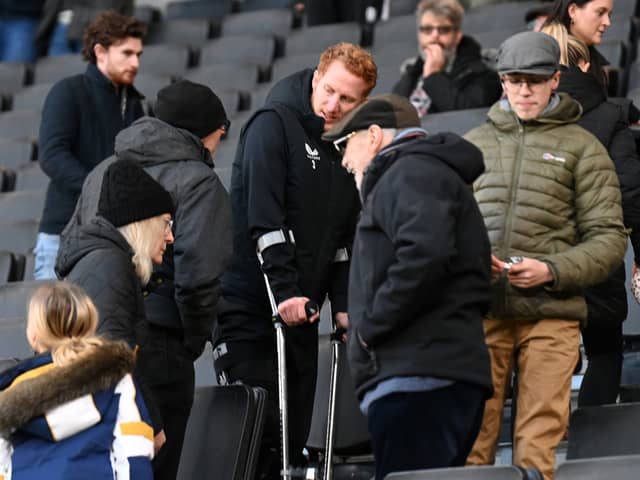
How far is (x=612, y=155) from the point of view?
210 inches

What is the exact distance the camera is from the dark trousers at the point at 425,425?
4180mm

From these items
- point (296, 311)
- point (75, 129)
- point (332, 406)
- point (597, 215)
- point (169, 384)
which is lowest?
point (332, 406)

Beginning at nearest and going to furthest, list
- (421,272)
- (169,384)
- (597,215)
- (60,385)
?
(421,272) < (60,385) < (597,215) < (169,384)

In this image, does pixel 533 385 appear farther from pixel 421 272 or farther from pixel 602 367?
pixel 421 272

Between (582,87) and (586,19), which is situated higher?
(586,19)

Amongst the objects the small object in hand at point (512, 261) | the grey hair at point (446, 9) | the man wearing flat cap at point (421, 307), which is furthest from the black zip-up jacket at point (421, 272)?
the grey hair at point (446, 9)

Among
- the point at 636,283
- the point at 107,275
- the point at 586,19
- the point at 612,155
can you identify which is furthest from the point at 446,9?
the point at 107,275

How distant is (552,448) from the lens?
4.74 metres

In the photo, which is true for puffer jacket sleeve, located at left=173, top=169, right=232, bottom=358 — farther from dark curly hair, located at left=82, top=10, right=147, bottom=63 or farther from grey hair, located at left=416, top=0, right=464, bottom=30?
grey hair, located at left=416, top=0, right=464, bottom=30

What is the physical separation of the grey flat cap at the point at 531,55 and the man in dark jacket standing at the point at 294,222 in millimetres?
525

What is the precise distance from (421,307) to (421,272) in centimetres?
→ 10

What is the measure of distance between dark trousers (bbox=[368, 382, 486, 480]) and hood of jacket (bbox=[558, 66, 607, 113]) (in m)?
1.45

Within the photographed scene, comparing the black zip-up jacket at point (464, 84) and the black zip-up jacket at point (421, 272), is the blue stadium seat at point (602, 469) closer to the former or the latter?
the black zip-up jacket at point (421, 272)

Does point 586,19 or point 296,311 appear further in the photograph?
point 586,19
